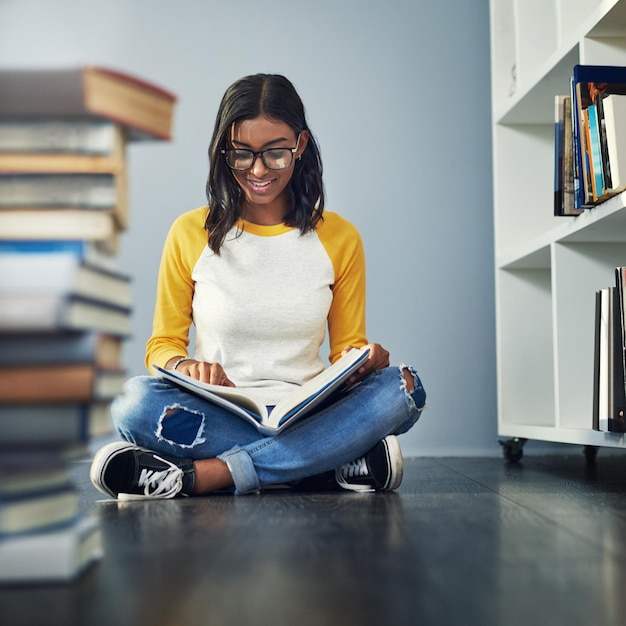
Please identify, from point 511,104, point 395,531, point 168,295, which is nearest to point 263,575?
point 395,531

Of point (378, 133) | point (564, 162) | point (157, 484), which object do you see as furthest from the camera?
point (378, 133)

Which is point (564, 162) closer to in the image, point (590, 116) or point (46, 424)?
point (590, 116)

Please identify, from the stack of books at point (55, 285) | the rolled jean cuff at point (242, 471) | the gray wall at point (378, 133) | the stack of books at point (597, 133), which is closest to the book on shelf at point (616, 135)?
the stack of books at point (597, 133)

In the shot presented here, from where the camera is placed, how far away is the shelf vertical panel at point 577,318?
184 centimetres

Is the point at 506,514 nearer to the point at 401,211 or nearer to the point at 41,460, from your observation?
the point at 41,460

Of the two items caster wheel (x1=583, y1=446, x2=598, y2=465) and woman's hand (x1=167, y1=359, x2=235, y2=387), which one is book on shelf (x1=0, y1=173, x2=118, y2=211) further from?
caster wheel (x1=583, y1=446, x2=598, y2=465)

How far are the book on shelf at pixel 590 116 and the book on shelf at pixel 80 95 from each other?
1.24 meters

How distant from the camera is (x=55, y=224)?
0.52 meters

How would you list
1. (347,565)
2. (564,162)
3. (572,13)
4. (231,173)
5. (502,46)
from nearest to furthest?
1. (347,565)
2. (231,173)
3. (564,162)
4. (572,13)
5. (502,46)

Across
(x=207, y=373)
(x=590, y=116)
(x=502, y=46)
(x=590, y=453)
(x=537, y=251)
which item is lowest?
(x=590, y=453)

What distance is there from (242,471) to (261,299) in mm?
382

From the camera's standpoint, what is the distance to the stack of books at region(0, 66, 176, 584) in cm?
50

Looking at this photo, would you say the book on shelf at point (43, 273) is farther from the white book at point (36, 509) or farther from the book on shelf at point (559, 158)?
the book on shelf at point (559, 158)

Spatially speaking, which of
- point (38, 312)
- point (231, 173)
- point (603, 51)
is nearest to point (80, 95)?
point (38, 312)
